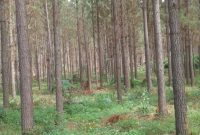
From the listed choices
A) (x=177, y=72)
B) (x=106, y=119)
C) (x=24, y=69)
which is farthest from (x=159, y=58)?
(x=177, y=72)

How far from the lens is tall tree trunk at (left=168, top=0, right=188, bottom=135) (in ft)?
34.6

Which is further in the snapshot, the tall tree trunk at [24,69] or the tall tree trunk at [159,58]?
the tall tree trunk at [159,58]

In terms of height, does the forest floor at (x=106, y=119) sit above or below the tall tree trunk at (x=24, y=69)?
below

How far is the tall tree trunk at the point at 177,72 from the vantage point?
1054 cm

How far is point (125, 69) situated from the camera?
89.9ft

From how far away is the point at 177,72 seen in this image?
35.0 feet


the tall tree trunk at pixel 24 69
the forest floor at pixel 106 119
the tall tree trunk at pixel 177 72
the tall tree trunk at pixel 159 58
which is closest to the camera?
Result: the tall tree trunk at pixel 177 72

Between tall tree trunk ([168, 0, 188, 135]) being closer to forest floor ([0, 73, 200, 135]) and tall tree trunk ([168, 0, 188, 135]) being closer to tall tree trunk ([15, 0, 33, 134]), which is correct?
forest floor ([0, 73, 200, 135])

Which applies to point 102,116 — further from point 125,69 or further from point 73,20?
point 73,20

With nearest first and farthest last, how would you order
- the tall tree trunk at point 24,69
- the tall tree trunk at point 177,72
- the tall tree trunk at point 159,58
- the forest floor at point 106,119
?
the tall tree trunk at point 177,72, the tall tree trunk at point 24,69, the forest floor at point 106,119, the tall tree trunk at point 159,58

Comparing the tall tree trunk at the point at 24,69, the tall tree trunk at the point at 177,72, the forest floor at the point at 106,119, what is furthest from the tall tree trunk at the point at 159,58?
the tall tree trunk at the point at 177,72

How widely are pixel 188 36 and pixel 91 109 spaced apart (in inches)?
462

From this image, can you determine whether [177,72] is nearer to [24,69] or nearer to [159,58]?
[24,69]

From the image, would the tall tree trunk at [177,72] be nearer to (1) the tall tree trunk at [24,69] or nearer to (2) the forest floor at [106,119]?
(2) the forest floor at [106,119]
